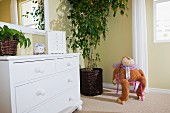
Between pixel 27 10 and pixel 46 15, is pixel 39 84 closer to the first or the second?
pixel 27 10

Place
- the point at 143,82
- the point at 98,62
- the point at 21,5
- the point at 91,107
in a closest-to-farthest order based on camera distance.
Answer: the point at 21,5, the point at 91,107, the point at 143,82, the point at 98,62

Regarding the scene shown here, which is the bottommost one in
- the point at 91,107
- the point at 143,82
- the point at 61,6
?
the point at 91,107

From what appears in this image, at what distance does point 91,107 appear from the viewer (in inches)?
78.7

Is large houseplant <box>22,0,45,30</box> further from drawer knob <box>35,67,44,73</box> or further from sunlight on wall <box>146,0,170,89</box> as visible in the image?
sunlight on wall <box>146,0,170,89</box>

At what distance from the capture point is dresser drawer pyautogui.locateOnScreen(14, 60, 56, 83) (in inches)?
42.9

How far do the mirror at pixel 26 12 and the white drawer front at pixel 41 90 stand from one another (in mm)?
806

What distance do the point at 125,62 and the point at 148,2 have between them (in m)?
1.23

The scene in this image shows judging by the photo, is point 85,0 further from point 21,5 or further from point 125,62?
point 125,62

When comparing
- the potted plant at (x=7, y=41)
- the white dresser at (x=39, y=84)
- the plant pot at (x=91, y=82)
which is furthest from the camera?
the plant pot at (x=91, y=82)

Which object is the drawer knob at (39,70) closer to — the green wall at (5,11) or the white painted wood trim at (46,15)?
the green wall at (5,11)

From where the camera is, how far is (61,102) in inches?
62.8

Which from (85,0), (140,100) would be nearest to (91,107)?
(140,100)

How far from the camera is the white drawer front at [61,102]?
1.35 meters

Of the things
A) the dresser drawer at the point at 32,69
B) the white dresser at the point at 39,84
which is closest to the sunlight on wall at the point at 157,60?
the white dresser at the point at 39,84
